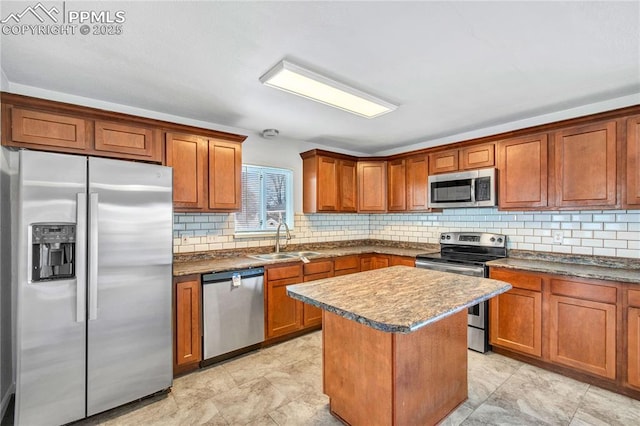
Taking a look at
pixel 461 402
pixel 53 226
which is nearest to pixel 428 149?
pixel 461 402

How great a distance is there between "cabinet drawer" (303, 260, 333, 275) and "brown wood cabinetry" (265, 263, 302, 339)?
11 centimetres

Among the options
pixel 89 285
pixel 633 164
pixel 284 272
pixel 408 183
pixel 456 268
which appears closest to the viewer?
pixel 89 285

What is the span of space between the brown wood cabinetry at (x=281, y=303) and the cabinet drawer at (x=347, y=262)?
24.2 inches

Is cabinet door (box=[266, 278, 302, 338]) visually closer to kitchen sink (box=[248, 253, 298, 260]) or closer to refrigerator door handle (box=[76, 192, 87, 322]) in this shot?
kitchen sink (box=[248, 253, 298, 260])

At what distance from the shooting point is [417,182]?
164 inches

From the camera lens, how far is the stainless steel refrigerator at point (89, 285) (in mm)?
1923

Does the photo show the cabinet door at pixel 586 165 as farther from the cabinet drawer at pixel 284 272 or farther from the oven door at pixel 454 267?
the cabinet drawer at pixel 284 272

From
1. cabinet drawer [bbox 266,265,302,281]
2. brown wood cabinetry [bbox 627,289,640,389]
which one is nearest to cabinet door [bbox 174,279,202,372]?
cabinet drawer [bbox 266,265,302,281]

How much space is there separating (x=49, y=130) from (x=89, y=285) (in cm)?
123

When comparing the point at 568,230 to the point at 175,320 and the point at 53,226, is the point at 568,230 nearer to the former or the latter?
the point at 175,320

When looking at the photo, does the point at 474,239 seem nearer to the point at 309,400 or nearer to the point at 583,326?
the point at 583,326

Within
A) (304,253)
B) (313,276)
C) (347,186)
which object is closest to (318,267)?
(313,276)

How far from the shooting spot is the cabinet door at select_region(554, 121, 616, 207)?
8.58ft

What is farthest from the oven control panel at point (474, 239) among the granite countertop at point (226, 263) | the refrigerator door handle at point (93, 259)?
the refrigerator door handle at point (93, 259)
